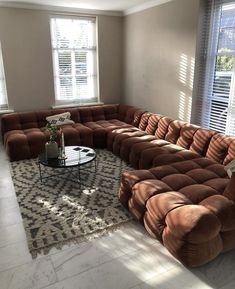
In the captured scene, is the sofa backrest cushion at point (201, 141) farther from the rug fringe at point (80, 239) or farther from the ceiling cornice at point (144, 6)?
the ceiling cornice at point (144, 6)

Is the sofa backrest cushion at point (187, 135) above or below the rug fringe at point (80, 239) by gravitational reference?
above

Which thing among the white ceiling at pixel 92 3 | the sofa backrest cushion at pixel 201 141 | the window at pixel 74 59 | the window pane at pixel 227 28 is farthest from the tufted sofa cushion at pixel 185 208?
the window at pixel 74 59

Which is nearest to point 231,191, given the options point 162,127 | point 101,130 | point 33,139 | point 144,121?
point 162,127

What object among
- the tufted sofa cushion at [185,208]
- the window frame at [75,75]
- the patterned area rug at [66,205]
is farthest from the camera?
the window frame at [75,75]

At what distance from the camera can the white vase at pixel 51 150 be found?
3.29 meters

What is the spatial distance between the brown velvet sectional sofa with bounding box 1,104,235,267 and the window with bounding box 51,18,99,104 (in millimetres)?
557

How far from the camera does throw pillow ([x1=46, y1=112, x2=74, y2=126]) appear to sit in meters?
4.69

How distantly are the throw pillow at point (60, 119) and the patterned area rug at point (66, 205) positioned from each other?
1.07m

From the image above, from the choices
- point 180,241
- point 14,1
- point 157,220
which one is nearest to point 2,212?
point 157,220

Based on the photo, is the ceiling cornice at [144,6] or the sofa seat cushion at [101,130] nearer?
the ceiling cornice at [144,6]

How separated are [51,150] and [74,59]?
2.69 meters

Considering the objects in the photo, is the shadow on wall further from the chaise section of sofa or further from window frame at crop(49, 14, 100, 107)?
window frame at crop(49, 14, 100, 107)

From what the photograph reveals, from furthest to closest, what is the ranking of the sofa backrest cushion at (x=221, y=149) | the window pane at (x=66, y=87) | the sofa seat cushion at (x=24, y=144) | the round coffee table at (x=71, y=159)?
the window pane at (x=66, y=87)
the sofa seat cushion at (x=24, y=144)
the round coffee table at (x=71, y=159)
the sofa backrest cushion at (x=221, y=149)

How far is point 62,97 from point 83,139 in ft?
4.38
